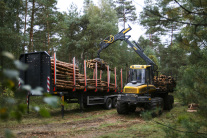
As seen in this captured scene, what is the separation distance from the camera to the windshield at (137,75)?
11428 millimetres

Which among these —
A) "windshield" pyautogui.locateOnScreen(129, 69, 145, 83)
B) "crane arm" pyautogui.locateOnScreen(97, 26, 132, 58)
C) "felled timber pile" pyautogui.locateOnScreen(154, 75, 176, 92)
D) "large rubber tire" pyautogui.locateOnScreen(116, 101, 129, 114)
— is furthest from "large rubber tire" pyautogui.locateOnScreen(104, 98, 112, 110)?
"felled timber pile" pyautogui.locateOnScreen(154, 75, 176, 92)

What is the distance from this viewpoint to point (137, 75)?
11547 millimetres

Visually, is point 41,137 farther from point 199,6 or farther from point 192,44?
point 199,6

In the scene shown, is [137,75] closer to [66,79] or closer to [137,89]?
[137,89]

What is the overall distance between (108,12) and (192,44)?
26.3m

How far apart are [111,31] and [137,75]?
15.9 metres

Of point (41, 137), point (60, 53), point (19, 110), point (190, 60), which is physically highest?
point (60, 53)

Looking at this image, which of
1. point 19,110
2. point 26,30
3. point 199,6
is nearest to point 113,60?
point 26,30

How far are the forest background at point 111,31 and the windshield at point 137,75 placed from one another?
720 mm

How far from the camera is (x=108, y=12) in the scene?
1169 inches

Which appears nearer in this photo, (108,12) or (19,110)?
(19,110)

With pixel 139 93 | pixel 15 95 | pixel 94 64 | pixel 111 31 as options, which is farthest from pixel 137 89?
pixel 111 31

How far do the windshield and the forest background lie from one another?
72 centimetres

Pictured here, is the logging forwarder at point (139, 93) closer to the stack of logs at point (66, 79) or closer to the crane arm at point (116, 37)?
the stack of logs at point (66, 79)
